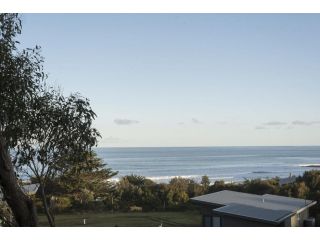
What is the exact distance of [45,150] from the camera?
13.8 feet

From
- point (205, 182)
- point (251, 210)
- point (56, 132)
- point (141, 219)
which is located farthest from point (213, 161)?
point (56, 132)

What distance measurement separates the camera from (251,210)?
19.6ft

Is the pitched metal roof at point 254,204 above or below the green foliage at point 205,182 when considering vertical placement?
below

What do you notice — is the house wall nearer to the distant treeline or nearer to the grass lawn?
the distant treeline

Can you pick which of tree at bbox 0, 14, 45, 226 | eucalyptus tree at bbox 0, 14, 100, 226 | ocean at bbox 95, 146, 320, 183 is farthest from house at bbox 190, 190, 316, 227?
tree at bbox 0, 14, 45, 226

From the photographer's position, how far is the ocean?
6.88 m

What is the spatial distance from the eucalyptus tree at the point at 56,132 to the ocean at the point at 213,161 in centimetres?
287

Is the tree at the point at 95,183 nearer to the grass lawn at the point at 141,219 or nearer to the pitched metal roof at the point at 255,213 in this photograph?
the grass lawn at the point at 141,219

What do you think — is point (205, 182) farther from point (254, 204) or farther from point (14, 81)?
point (14, 81)

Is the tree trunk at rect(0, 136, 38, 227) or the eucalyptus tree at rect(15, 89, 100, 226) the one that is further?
the eucalyptus tree at rect(15, 89, 100, 226)

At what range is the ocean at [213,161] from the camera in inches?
271

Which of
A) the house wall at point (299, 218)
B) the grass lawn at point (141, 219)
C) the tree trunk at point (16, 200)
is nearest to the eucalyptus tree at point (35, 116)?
the tree trunk at point (16, 200)
